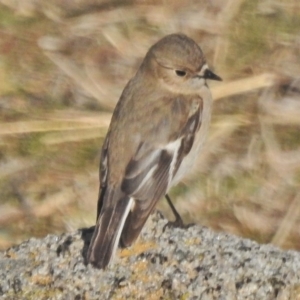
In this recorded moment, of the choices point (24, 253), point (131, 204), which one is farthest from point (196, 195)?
point (24, 253)

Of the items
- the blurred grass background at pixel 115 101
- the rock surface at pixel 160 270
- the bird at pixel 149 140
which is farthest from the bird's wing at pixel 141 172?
the blurred grass background at pixel 115 101

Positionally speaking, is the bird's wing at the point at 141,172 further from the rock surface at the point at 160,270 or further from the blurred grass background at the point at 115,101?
the blurred grass background at the point at 115,101

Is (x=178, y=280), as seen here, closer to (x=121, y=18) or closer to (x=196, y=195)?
(x=196, y=195)

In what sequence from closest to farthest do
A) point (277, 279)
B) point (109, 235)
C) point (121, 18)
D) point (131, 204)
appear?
1. point (277, 279)
2. point (109, 235)
3. point (131, 204)
4. point (121, 18)

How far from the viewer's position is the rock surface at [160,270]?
17.2 feet

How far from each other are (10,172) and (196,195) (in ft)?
4.65

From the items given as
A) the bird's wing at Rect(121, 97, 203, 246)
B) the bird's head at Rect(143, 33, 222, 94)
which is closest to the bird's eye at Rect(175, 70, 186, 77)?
the bird's head at Rect(143, 33, 222, 94)

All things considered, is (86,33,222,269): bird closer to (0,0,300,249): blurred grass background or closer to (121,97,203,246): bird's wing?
(121,97,203,246): bird's wing

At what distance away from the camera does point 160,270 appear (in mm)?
5406

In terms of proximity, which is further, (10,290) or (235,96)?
(235,96)

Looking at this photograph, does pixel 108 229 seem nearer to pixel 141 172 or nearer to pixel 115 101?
pixel 141 172

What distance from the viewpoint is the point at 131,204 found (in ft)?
20.0

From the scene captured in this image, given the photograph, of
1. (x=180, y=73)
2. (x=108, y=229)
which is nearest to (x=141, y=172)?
(x=108, y=229)

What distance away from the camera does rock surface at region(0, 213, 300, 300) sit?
5.23 meters
